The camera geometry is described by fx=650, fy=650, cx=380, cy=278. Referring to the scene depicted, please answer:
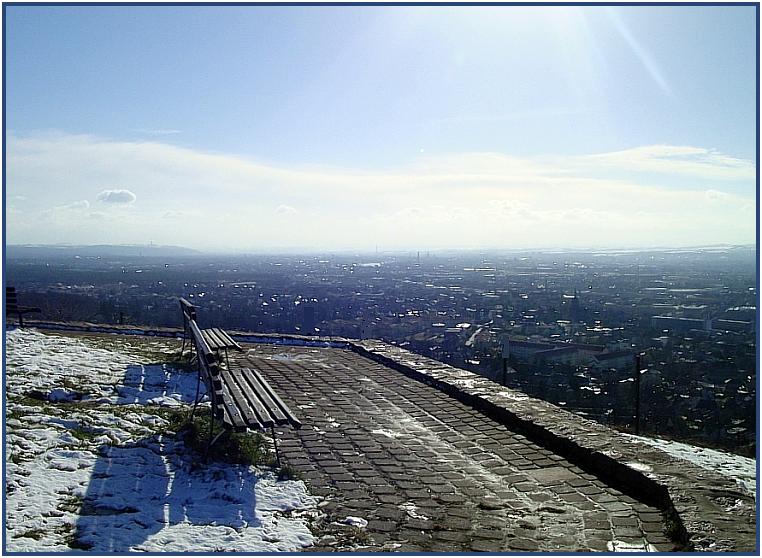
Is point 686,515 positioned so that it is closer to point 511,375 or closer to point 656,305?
point 511,375

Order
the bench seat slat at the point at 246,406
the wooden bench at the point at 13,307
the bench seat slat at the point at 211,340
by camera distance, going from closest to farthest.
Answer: the bench seat slat at the point at 246,406 < the bench seat slat at the point at 211,340 < the wooden bench at the point at 13,307

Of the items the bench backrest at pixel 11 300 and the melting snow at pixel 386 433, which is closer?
the melting snow at pixel 386 433

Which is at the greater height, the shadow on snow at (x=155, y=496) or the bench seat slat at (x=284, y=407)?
the bench seat slat at (x=284, y=407)

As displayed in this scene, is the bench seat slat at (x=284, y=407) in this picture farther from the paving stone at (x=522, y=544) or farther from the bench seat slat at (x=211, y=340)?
the paving stone at (x=522, y=544)

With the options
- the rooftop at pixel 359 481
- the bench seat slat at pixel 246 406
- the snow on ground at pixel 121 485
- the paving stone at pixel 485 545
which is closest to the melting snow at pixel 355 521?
the rooftop at pixel 359 481

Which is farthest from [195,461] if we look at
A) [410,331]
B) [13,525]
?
[410,331]

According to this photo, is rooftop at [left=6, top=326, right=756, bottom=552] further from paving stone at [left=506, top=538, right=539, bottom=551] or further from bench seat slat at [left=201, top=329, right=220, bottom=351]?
bench seat slat at [left=201, top=329, right=220, bottom=351]

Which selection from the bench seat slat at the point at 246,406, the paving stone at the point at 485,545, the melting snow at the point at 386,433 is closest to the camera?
the paving stone at the point at 485,545

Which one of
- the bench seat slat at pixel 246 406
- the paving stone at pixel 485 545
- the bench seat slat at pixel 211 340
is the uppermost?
the bench seat slat at pixel 211 340
